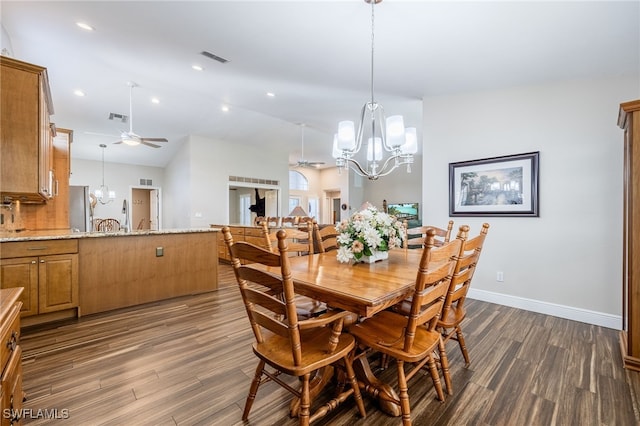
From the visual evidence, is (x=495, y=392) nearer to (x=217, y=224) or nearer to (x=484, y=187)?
(x=484, y=187)

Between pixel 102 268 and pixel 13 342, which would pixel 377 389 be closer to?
pixel 13 342

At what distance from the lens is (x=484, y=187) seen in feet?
11.7

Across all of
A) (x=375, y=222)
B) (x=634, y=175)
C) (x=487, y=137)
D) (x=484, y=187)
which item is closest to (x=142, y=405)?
(x=375, y=222)

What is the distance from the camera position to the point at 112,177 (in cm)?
828

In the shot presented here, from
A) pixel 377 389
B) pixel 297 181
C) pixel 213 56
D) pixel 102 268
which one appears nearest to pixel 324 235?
pixel 377 389

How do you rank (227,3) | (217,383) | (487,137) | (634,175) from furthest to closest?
(487,137) → (227,3) → (634,175) → (217,383)

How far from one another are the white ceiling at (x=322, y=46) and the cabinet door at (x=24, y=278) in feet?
7.88

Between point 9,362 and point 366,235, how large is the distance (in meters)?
1.81

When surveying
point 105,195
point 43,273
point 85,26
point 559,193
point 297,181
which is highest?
point 85,26

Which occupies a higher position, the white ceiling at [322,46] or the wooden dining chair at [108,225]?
the white ceiling at [322,46]

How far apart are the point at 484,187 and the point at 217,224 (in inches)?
Answer: 242

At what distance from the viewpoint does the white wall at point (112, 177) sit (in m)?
7.86

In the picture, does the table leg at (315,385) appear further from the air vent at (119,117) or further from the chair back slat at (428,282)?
the air vent at (119,117)

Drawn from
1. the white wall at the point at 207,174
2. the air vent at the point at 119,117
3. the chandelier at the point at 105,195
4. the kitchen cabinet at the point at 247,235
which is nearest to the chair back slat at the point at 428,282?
the kitchen cabinet at the point at 247,235
